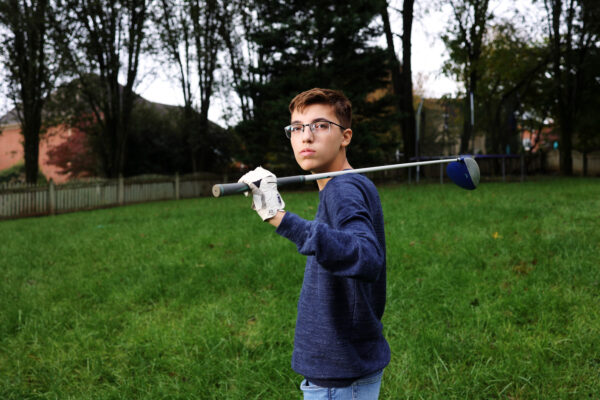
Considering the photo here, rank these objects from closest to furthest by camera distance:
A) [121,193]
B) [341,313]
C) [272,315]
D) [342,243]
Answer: [342,243], [341,313], [272,315], [121,193]

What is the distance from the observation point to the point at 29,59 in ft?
54.7

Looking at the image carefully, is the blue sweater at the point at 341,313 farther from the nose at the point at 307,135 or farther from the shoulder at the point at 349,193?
the nose at the point at 307,135

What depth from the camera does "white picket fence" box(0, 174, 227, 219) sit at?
587 inches

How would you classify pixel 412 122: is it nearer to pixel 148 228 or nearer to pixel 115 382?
pixel 148 228

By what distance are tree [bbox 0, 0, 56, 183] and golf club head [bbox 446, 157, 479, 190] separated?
17930mm

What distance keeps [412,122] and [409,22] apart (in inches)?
169

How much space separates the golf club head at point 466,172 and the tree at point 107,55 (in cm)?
1871

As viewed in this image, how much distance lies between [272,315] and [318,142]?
272cm

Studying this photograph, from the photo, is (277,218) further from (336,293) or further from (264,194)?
(336,293)

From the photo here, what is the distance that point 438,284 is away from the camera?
175 inches

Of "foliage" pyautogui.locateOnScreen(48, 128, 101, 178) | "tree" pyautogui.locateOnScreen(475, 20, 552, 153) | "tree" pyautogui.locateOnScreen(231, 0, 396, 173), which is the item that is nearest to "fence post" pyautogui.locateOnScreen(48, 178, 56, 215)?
"tree" pyautogui.locateOnScreen(231, 0, 396, 173)

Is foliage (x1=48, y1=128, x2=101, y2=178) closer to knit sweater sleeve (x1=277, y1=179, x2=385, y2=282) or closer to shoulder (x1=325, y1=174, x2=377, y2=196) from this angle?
shoulder (x1=325, y1=174, x2=377, y2=196)

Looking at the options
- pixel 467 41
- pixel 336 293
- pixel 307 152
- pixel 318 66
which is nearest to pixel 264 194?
pixel 307 152

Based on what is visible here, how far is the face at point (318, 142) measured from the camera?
168 centimetres
